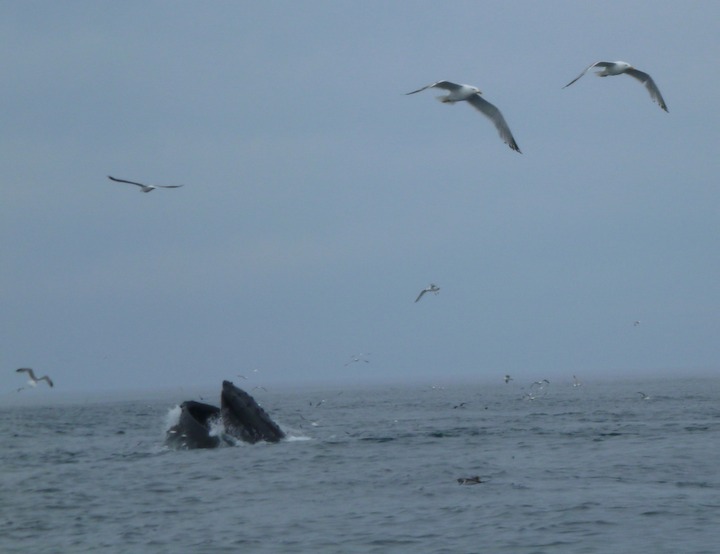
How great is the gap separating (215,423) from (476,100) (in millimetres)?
14935

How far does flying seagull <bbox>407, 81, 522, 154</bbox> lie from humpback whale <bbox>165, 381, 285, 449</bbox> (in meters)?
12.8

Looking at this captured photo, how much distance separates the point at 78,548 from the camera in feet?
57.7

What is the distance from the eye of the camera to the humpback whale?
31.0 metres

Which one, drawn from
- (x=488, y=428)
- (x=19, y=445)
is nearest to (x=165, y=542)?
(x=19, y=445)

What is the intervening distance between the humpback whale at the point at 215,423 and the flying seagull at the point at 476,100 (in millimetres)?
12798

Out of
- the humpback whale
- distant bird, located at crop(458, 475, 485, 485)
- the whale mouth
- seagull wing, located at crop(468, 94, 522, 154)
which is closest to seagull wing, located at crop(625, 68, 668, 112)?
seagull wing, located at crop(468, 94, 522, 154)

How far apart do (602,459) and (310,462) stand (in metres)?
7.81

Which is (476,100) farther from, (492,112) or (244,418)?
(244,418)

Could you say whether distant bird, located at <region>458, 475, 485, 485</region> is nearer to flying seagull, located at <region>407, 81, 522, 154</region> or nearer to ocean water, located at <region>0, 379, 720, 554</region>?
ocean water, located at <region>0, 379, 720, 554</region>

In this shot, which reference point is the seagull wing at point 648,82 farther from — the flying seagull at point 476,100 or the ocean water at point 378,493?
the ocean water at point 378,493

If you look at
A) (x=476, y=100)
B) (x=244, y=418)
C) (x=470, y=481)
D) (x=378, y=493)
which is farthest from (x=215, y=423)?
(x=476, y=100)

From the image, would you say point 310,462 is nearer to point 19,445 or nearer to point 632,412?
point 19,445

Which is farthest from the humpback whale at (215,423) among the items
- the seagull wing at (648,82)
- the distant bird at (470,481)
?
the seagull wing at (648,82)

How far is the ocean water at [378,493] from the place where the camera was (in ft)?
58.5
